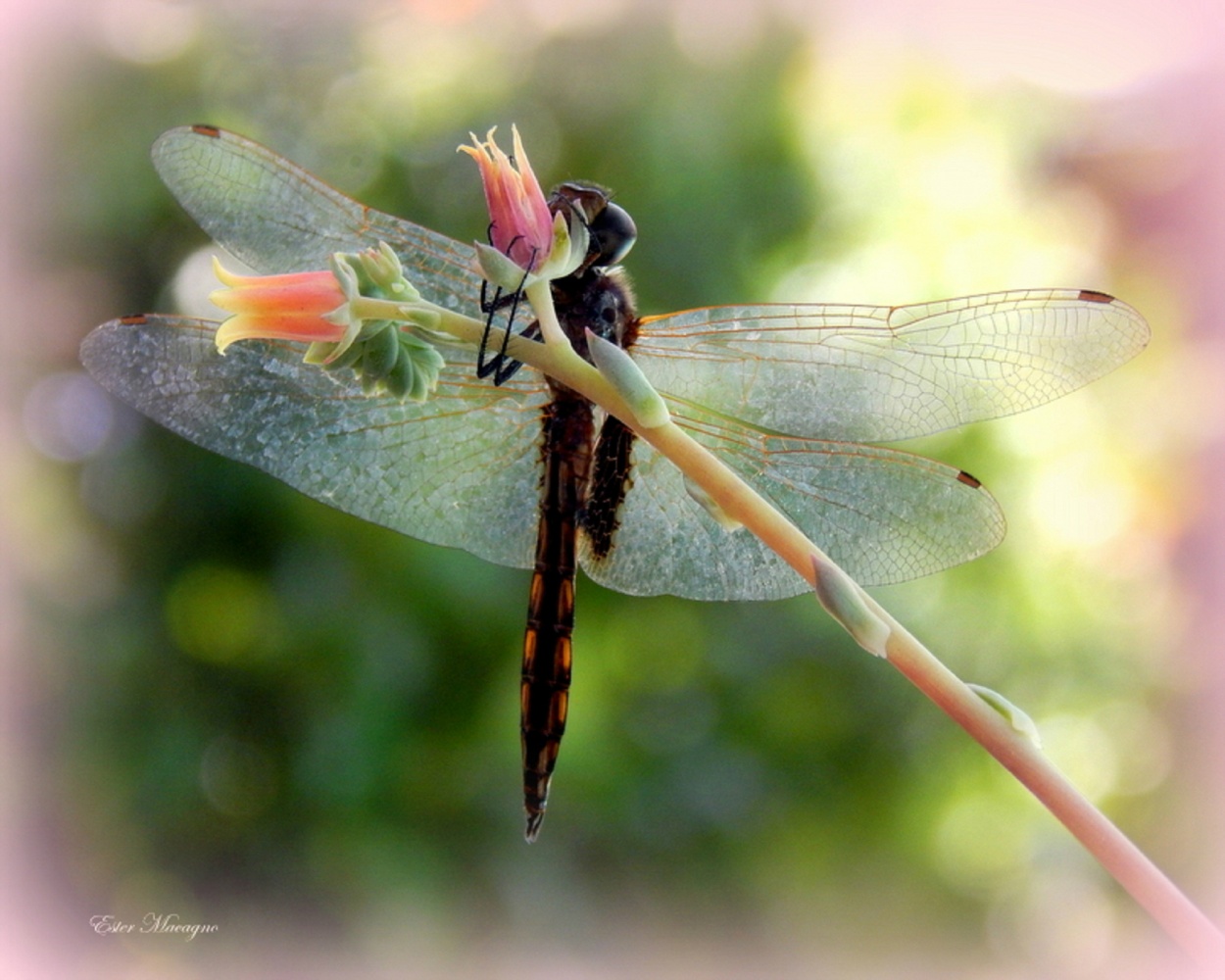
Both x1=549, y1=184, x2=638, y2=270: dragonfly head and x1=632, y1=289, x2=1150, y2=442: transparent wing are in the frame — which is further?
x1=632, y1=289, x2=1150, y2=442: transparent wing

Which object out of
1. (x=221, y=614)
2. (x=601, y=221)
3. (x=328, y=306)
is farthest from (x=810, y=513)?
(x=221, y=614)

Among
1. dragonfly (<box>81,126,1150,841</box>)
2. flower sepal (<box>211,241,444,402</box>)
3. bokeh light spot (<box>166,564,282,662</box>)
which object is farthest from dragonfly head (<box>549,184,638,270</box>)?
bokeh light spot (<box>166,564,282,662</box>)

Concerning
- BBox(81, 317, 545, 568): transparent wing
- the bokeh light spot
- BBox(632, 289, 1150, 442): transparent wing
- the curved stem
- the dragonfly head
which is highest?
the dragonfly head

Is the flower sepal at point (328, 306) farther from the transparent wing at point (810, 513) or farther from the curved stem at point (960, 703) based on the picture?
the transparent wing at point (810, 513)

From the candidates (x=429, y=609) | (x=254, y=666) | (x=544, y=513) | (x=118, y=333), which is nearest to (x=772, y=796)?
(x=429, y=609)

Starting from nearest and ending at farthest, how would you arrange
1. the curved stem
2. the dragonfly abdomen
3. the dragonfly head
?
the curved stem
the dragonfly head
the dragonfly abdomen

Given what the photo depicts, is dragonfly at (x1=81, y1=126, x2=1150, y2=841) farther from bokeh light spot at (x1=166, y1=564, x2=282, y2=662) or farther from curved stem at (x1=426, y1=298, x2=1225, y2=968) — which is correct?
bokeh light spot at (x1=166, y1=564, x2=282, y2=662)

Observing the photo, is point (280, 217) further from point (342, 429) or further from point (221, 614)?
point (221, 614)
